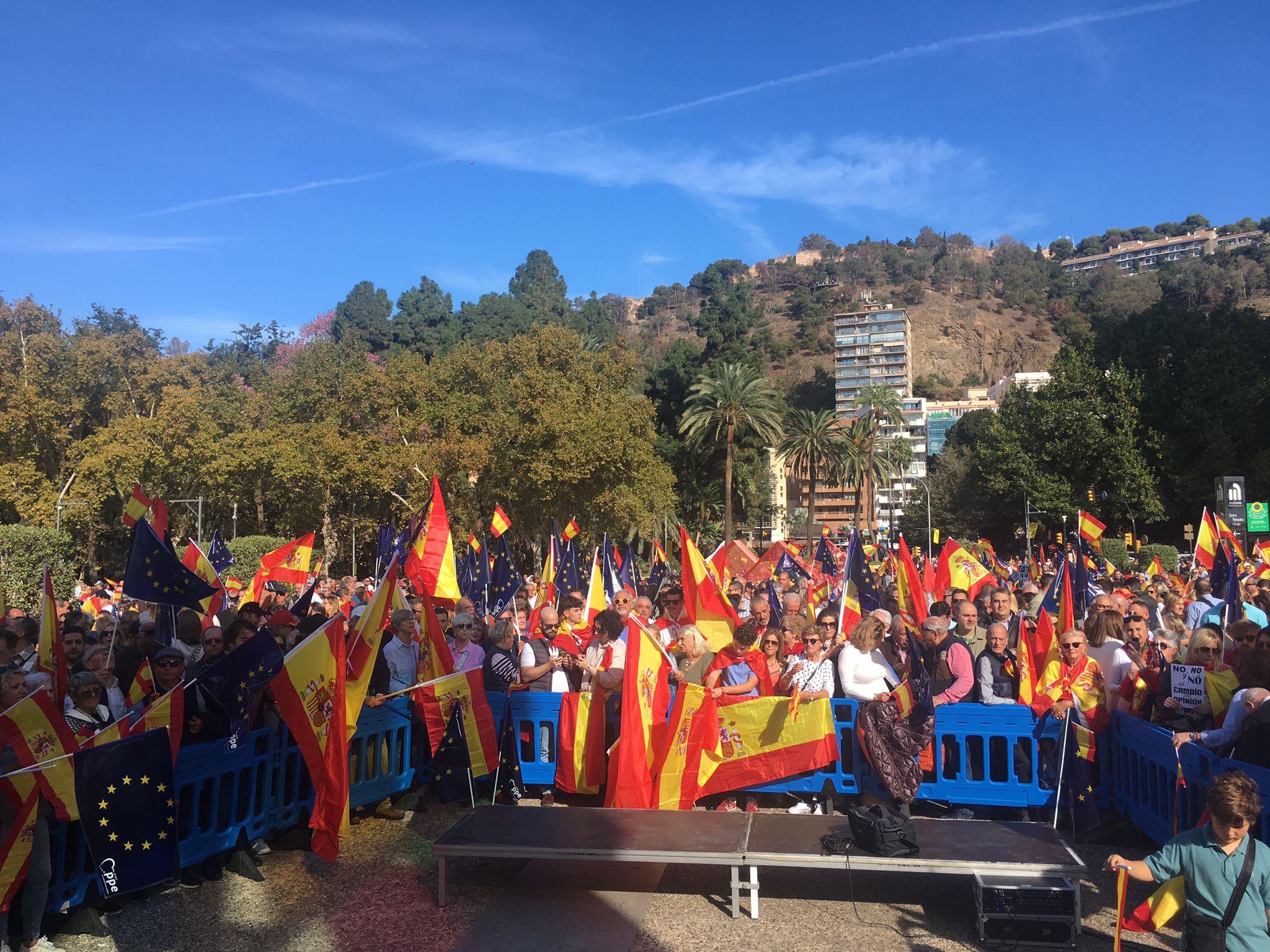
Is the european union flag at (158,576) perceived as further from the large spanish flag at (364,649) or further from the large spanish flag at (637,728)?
the large spanish flag at (637,728)

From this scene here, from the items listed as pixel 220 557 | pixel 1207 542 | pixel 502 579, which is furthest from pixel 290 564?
pixel 1207 542

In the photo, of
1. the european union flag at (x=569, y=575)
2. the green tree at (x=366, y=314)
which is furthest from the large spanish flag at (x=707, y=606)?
the green tree at (x=366, y=314)

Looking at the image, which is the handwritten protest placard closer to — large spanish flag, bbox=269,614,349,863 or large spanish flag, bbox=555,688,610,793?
large spanish flag, bbox=555,688,610,793

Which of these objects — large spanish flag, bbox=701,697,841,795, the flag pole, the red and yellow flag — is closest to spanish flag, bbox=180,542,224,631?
the red and yellow flag

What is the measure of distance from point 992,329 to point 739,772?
173142 millimetres

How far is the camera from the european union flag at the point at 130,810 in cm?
571

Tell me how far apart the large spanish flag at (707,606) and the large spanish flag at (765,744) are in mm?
1965

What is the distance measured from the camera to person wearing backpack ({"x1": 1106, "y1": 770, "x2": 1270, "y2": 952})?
401cm

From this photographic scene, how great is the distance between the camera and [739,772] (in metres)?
7.77

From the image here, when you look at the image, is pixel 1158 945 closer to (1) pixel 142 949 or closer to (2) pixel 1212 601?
(1) pixel 142 949

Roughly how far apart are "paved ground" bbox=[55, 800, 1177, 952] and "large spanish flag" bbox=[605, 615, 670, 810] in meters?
0.70

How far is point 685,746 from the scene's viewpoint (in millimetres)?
7660

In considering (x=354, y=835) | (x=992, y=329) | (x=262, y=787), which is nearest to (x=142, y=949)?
(x=262, y=787)

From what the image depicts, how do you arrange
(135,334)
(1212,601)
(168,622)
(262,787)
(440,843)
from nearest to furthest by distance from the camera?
(440,843), (262,787), (168,622), (1212,601), (135,334)
